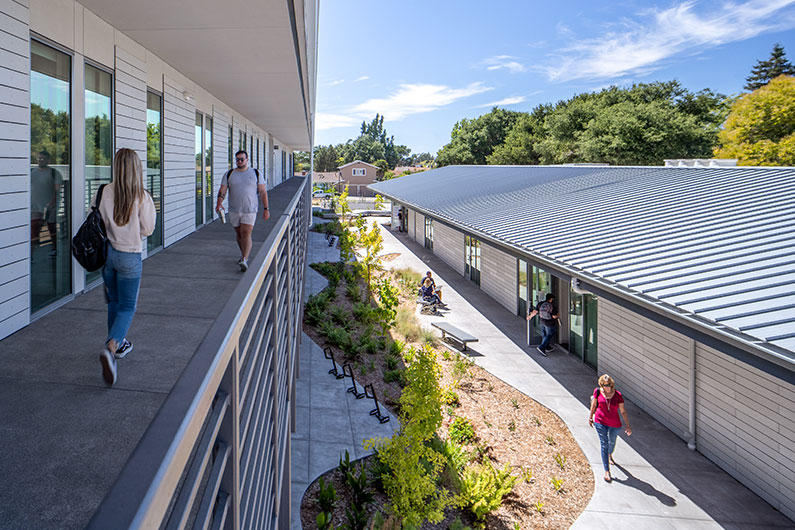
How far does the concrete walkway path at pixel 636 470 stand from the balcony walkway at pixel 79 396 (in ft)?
18.4

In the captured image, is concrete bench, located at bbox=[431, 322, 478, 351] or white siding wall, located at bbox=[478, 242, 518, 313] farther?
white siding wall, located at bbox=[478, 242, 518, 313]

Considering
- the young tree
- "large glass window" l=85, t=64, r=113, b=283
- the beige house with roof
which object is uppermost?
the beige house with roof

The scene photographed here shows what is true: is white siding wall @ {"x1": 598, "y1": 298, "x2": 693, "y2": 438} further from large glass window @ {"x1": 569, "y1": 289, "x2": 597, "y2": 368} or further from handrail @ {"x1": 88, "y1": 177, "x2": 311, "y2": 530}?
handrail @ {"x1": 88, "y1": 177, "x2": 311, "y2": 530}

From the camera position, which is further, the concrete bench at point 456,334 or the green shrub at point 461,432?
the concrete bench at point 456,334

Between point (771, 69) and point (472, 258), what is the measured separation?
67.1m

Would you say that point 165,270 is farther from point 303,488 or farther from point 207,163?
point 207,163

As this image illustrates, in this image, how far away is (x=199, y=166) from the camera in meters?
11.4

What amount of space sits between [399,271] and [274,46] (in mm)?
15413

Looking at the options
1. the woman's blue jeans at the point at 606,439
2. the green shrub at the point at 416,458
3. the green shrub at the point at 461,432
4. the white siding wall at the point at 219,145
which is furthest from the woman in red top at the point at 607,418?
the white siding wall at the point at 219,145

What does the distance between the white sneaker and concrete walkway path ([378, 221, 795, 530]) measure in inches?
230

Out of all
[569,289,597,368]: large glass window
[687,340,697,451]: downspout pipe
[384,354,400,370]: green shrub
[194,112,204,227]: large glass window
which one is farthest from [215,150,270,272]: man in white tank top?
[569,289,597,368]: large glass window

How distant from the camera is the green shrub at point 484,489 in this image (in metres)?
6.52

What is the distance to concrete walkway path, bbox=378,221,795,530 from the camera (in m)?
6.50

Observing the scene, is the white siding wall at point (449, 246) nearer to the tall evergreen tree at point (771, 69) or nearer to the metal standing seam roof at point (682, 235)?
the metal standing seam roof at point (682, 235)
